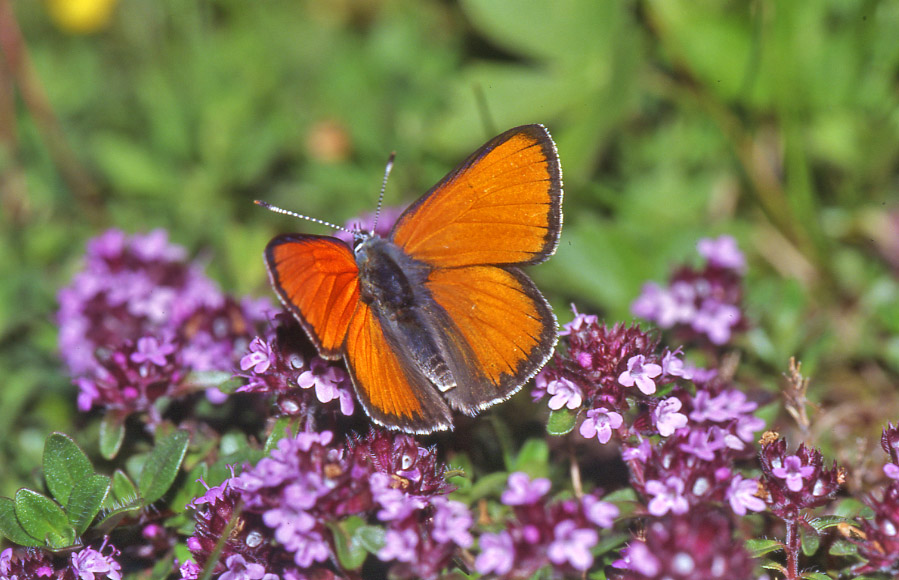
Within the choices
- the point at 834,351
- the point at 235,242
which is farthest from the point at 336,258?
the point at 834,351

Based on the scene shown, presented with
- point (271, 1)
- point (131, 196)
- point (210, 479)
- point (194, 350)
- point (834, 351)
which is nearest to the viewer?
point (210, 479)

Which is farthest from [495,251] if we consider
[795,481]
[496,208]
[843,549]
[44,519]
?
[44,519]

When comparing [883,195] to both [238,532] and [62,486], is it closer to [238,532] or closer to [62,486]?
[238,532]

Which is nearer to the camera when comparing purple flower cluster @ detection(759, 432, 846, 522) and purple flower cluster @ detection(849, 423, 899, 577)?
purple flower cluster @ detection(849, 423, 899, 577)

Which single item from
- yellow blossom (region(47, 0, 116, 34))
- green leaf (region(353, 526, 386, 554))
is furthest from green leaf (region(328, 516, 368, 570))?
yellow blossom (region(47, 0, 116, 34))

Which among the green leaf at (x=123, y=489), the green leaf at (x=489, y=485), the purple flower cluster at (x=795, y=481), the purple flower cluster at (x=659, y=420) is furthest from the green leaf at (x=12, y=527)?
the purple flower cluster at (x=795, y=481)

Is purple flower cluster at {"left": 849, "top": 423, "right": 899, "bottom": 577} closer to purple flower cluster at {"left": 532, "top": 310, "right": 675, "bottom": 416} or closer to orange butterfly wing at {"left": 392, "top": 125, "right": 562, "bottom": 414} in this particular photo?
purple flower cluster at {"left": 532, "top": 310, "right": 675, "bottom": 416}
